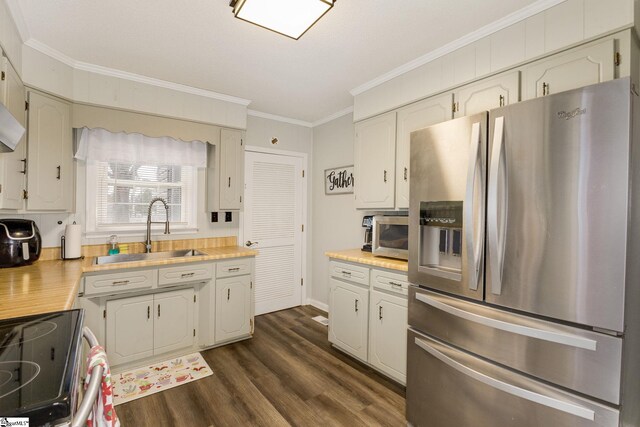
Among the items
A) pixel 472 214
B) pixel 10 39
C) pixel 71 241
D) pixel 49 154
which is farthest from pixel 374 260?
pixel 10 39

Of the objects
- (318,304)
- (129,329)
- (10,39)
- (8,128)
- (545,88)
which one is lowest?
(318,304)

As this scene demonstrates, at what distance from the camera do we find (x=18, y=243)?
2.09 meters

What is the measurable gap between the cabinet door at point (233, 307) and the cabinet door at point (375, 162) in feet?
4.73

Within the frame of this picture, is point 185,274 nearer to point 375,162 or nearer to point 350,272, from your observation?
point 350,272

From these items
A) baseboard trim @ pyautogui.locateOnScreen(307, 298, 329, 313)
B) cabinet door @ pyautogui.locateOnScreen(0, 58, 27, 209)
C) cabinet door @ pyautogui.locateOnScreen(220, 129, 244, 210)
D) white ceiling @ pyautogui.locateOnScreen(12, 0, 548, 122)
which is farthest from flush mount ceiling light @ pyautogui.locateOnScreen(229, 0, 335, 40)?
baseboard trim @ pyautogui.locateOnScreen(307, 298, 329, 313)

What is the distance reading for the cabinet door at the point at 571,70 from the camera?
154 cm

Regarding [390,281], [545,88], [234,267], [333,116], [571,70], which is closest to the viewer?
[571,70]

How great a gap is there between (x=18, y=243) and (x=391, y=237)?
2713mm

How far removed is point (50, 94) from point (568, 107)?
3.29 meters

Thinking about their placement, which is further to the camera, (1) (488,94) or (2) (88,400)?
(1) (488,94)

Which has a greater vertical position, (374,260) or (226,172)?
(226,172)

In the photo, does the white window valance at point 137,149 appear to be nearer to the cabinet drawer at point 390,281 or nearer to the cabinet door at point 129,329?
the cabinet door at point 129,329

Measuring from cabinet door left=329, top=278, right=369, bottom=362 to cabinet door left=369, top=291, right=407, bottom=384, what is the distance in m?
0.09

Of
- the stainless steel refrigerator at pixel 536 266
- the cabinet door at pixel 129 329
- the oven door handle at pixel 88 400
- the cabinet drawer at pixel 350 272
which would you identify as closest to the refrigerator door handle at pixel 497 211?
the stainless steel refrigerator at pixel 536 266
